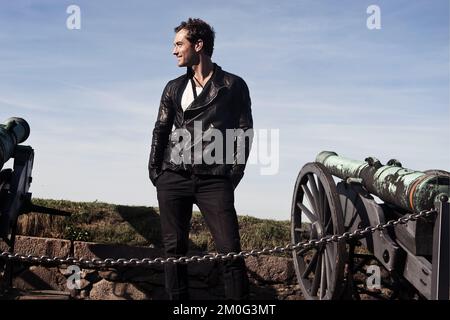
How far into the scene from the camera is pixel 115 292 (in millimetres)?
6875

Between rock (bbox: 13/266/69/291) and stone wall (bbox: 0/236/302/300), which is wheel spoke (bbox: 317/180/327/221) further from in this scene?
rock (bbox: 13/266/69/291)

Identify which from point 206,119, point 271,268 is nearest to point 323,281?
point 271,268

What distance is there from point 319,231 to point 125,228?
2440 millimetres

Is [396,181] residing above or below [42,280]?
above

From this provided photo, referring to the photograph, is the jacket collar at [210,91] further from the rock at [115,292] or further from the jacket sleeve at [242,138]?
the rock at [115,292]

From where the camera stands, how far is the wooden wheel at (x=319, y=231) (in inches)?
212

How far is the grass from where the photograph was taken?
286 inches

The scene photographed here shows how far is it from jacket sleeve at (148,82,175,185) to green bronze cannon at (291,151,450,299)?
151cm

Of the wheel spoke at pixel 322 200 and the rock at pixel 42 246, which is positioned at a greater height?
the wheel spoke at pixel 322 200

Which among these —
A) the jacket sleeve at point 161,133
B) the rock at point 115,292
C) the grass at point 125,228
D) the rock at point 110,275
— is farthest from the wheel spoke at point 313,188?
the rock at point 110,275

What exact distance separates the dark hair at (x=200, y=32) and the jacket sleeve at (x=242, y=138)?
373mm

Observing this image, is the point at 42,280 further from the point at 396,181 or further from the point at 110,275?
the point at 396,181

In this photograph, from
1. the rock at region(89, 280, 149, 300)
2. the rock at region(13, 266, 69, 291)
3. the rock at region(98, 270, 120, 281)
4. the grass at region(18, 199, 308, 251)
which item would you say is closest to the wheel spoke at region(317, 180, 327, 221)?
the grass at region(18, 199, 308, 251)
